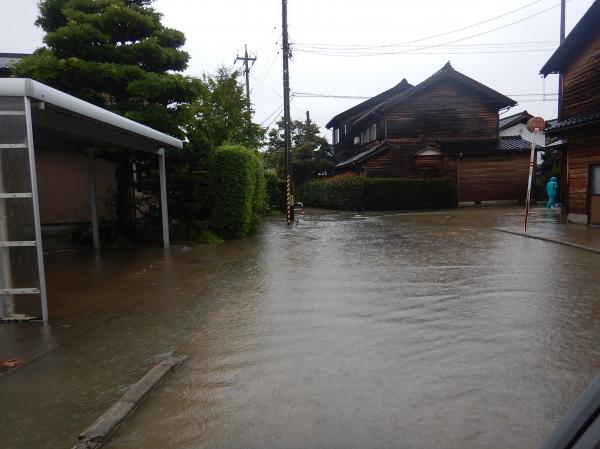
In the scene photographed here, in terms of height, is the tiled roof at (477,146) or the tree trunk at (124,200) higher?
the tiled roof at (477,146)

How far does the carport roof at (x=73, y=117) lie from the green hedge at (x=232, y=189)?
2.48m

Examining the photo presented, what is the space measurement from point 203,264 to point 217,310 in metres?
3.71

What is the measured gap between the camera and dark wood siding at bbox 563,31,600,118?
14688 mm

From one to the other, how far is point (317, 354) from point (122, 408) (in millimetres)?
1810

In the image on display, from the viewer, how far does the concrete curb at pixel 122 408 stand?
2.99m

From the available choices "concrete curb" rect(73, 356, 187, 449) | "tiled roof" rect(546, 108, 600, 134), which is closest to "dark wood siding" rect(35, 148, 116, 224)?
"concrete curb" rect(73, 356, 187, 449)

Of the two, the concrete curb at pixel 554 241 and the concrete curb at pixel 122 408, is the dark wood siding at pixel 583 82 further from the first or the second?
the concrete curb at pixel 122 408

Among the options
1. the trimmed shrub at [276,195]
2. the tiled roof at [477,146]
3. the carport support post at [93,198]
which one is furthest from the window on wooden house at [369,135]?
the carport support post at [93,198]

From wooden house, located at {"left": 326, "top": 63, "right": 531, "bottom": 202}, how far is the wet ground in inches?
831

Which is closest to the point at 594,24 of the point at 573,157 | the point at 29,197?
the point at 573,157

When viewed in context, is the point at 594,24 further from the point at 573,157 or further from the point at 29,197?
the point at 29,197

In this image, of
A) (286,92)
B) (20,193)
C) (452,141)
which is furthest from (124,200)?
(452,141)

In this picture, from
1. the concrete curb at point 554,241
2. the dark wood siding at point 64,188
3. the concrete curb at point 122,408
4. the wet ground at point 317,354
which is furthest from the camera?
the dark wood siding at point 64,188

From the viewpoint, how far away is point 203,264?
9836mm
